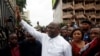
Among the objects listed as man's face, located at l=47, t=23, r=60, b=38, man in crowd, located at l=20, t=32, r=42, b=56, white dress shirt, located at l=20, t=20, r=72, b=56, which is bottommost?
man in crowd, located at l=20, t=32, r=42, b=56

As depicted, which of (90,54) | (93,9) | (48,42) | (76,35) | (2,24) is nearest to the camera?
(90,54)

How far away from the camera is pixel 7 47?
9227 mm

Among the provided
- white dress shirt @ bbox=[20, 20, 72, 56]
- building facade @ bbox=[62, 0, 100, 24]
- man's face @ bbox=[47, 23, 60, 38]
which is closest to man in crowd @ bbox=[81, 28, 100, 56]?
white dress shirt @ bbox=[20, 20, 72, 56]

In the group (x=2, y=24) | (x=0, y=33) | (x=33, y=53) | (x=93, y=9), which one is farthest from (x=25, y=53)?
(x=93, y=9)

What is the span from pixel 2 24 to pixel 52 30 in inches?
136

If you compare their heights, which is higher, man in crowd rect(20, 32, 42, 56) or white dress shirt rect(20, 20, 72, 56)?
white dress shirt rect(20, 20, 72, 56)

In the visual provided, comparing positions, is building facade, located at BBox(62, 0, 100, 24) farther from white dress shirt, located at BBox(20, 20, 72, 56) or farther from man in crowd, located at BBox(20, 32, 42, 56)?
white dress shirt, located at BBox(20, 20, 72, 56)

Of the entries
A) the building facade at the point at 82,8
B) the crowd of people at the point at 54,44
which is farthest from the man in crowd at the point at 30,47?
the building facade at the point at 82,8

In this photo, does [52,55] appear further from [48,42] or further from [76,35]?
[76,35]

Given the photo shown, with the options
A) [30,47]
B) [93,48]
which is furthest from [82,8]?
[93,48]

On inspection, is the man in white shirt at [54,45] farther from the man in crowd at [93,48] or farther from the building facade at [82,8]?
the building facade at [82,8]

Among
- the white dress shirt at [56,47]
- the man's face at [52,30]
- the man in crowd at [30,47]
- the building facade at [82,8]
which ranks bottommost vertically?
the building facade at [82,8]

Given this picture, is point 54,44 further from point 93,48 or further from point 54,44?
point 93,48

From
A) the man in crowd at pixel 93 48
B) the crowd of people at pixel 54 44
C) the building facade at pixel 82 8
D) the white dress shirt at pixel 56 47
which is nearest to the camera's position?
the man in crowd at pixel 93 48
